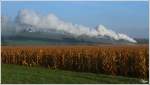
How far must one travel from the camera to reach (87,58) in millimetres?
12203

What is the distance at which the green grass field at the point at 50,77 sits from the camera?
468 inches

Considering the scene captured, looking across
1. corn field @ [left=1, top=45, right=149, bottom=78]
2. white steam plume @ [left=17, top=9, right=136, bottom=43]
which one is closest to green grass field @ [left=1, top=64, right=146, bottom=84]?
corn field @ [left=1, top=45, right=149, bottom=78]

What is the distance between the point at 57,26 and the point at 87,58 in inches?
25.9

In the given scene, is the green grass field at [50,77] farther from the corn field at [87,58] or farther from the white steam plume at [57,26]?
the white steam plume at [57,26]

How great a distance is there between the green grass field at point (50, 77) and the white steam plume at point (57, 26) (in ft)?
1.84

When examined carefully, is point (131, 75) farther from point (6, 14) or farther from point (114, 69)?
point (6, 14)

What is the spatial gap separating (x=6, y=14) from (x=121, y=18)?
1560mm

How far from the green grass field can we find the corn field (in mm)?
115

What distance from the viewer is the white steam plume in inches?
467

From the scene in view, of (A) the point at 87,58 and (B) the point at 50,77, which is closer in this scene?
(B) the point at 50,77

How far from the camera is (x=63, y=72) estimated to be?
12.1 m

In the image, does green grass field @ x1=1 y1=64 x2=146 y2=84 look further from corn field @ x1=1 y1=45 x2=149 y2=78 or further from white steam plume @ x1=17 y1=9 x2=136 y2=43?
white steam plume @ x1=17 y1=9 x2=136 y2=43

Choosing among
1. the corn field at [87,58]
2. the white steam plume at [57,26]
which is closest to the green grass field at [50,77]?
the corn field at [87,58]

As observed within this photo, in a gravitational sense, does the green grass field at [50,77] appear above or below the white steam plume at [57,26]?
below
